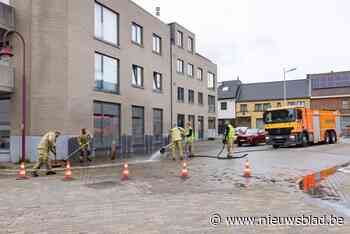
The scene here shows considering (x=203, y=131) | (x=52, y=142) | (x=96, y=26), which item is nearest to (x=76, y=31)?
(x=96, y=26)

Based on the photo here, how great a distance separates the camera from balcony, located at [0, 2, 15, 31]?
18.0 m

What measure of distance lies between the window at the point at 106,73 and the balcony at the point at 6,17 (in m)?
4.86

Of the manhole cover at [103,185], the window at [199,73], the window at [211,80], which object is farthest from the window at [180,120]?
the manhole cover at [103,185]

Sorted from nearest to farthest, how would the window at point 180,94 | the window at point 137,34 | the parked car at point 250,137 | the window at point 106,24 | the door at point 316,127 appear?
the window at point 106,24, the window at point 137,34, the door at point 316,127, the parked car at point 250,137, the window at point 180,94

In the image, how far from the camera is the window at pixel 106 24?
70.3ft

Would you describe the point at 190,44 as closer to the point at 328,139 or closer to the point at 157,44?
the point at 157,44

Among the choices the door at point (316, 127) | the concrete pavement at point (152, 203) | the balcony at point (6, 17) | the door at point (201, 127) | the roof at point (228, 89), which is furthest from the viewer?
the roof at point (228, 89)

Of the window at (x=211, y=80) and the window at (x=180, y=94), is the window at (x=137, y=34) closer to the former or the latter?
the window at (x=180, y=94)

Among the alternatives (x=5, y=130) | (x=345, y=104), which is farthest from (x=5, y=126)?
(x=345, y=104)

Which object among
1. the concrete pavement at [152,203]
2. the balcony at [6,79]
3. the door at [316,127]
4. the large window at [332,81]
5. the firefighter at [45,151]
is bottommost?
the concrete pavement at [152,203]

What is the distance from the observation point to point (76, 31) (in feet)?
63.2

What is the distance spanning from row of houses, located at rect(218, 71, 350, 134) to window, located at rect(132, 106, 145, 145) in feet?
103

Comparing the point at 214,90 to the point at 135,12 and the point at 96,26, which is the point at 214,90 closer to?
the point at 135,12

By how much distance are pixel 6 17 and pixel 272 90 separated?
5030cm
